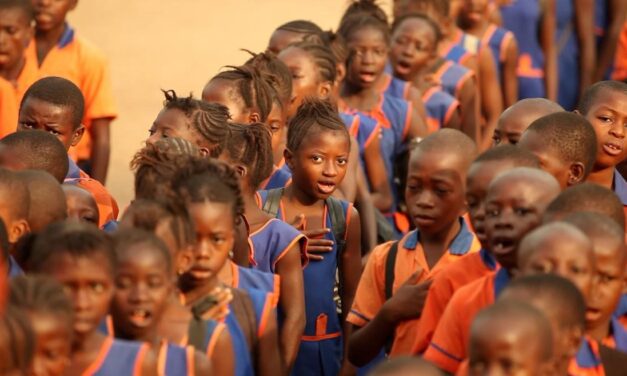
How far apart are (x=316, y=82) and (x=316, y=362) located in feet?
7.03

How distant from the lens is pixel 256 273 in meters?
6.20

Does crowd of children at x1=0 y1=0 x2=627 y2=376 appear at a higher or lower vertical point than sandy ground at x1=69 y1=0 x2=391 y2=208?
higher

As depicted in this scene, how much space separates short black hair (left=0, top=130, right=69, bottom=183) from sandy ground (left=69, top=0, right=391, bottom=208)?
20.8 ft

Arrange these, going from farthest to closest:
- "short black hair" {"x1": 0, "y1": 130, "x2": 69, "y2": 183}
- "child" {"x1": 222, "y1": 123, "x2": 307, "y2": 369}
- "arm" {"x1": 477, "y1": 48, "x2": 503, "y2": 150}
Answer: "arm" {"x1": 477, "y1": 48, "x2": 503, "y2": 150}, "short black hair" {"x1": 0, "y1": 130, "x2": 69, "y2": 183}, "child" {"x1": 222, "y1": 123, "x2": 307, "y2": 369}

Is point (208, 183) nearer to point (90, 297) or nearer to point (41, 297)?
point (90, 297)

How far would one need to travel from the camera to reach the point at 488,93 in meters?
11.4

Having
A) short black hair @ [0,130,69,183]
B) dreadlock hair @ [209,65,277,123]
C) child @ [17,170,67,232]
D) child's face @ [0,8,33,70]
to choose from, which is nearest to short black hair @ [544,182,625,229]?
child @ [17,170,67,232]

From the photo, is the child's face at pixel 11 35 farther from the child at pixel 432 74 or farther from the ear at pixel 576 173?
the ear at pixel 576 173

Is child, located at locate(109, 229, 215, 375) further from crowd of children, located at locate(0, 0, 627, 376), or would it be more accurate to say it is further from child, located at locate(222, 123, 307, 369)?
child, located at locate(222, 123, 307, 369)

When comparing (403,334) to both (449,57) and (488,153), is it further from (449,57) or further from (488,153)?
(449,57)

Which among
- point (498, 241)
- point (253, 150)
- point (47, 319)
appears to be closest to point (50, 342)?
point (47, 319)

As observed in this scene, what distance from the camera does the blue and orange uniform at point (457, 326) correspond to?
5.31 metres

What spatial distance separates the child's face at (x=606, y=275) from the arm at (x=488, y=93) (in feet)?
19.2

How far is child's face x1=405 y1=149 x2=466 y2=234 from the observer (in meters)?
6.18
